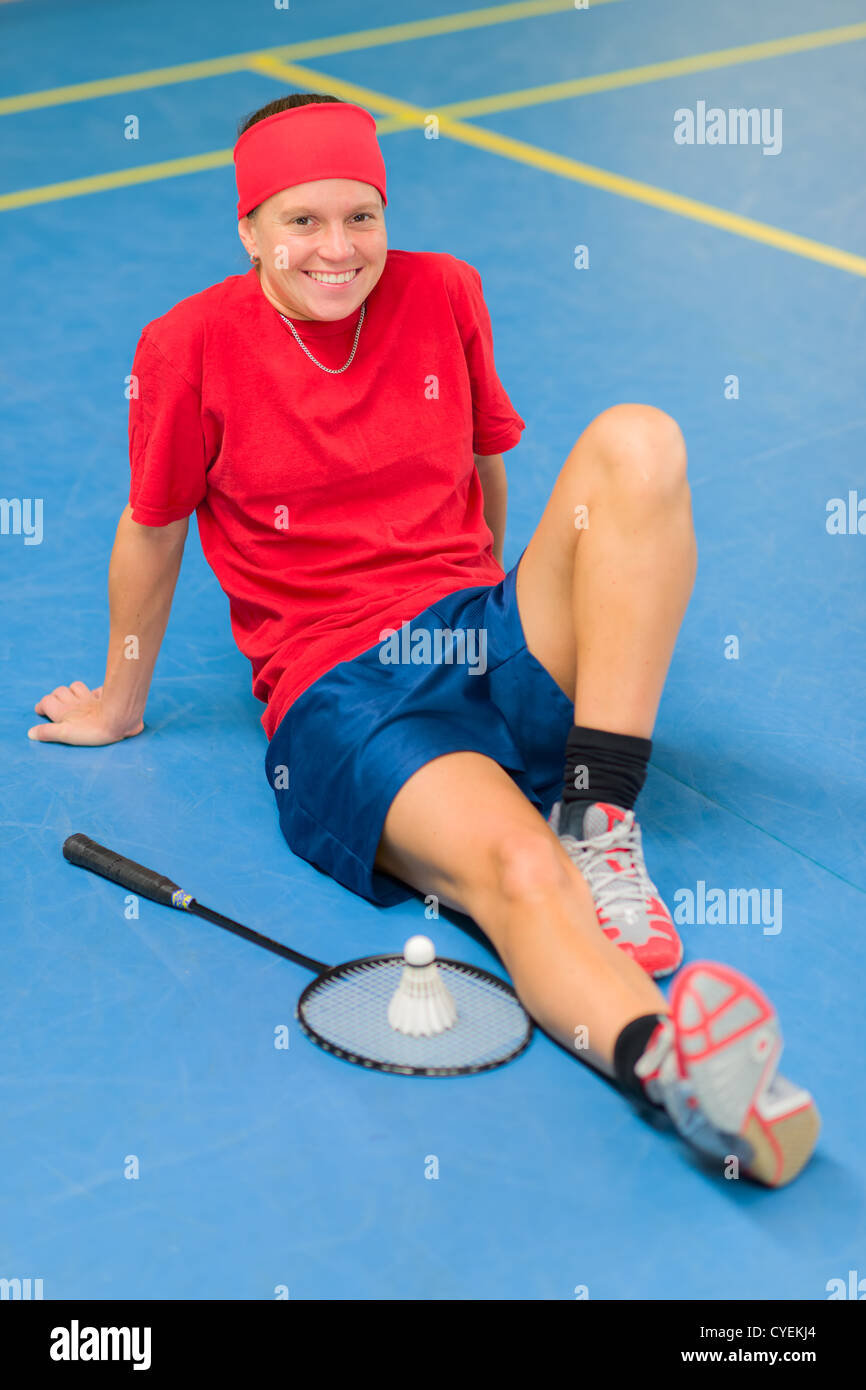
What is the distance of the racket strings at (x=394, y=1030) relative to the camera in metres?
2.01

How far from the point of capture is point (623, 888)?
225 centimetres

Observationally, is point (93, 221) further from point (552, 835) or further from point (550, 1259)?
point (550, 1259)

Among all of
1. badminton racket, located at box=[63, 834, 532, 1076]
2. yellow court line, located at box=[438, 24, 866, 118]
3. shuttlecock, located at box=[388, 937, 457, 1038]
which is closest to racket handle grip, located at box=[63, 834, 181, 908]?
badminton racket, located at box=[63, 834, 532, 1076]

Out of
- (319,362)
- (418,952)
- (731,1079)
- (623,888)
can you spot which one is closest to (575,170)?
(319,362)

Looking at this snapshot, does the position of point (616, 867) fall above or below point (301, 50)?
below

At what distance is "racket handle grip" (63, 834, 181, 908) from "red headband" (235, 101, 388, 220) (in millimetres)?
1054

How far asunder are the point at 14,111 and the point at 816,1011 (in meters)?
5.05

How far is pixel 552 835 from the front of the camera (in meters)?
2.22

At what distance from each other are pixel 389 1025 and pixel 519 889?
246 mm

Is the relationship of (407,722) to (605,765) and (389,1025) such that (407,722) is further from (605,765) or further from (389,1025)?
(389,1025)

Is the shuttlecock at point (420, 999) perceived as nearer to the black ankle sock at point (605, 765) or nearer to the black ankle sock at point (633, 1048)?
the black ankle sock at point (633, 1048)

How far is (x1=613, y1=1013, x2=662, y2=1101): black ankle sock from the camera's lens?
6.08 feet

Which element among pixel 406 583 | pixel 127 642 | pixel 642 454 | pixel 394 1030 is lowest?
pixel 394 1030

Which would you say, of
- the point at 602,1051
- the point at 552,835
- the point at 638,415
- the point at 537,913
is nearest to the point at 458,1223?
the point at 602,1051
